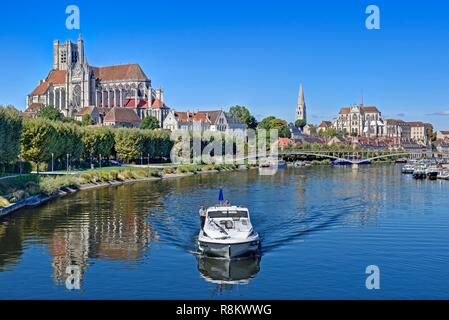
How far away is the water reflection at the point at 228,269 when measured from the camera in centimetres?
2912

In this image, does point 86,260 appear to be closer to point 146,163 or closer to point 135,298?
point 135,298

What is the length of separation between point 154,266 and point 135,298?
19.3ft

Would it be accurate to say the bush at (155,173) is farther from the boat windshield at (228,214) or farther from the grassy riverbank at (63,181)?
the boat windshield at (228,214)

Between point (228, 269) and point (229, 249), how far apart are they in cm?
142

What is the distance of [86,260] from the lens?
1293 inches

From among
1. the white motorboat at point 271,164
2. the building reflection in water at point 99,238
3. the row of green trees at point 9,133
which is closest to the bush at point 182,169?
the white motorboat at point 271,164

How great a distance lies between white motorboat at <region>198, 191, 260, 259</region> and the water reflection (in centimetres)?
34

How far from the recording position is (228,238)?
107 ft

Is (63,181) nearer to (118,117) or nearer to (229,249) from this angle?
(229,249)

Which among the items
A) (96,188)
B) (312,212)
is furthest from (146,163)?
(312,212)

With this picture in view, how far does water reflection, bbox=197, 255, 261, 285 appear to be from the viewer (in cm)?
2912

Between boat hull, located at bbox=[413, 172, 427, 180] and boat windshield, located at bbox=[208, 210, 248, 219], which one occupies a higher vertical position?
boat windshield, located at bbox=[208, 210, 248, 219]

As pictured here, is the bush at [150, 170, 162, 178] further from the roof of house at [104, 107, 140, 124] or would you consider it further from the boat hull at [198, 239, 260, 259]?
the roof of house at [104, 107, 140, 124]

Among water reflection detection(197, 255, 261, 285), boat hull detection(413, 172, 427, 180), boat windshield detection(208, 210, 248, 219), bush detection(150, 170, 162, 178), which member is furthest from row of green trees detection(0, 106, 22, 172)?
boat hull detection(413, 172, 427, 180)
